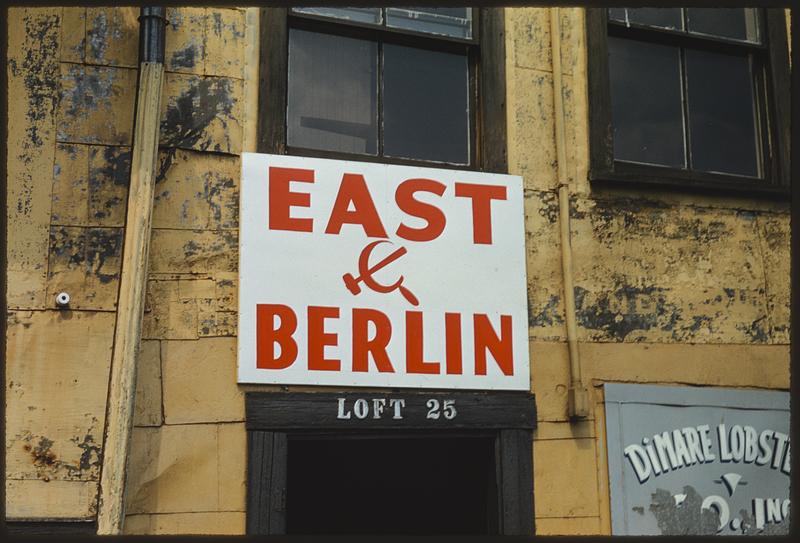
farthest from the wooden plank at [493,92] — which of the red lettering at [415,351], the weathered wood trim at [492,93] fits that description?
the red lettering at [415,351]

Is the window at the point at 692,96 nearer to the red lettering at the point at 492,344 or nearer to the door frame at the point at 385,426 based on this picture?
the red lettering at the point at 492,344

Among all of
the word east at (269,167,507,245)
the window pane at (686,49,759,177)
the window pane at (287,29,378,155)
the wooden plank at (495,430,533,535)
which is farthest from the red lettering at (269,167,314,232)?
the window pane at (686,49,759,177)

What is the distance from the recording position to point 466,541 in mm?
5016

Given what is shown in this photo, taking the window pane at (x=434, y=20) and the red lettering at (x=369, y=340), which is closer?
the red lettering at (x=369, y=340)

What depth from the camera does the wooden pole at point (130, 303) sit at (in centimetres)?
475

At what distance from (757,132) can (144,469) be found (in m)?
4.15

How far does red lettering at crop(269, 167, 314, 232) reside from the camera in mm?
5445

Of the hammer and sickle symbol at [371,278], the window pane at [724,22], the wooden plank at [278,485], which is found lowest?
the wooden plank at [278,485]

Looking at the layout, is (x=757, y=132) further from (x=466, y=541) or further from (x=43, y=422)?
(x=43, y=422)

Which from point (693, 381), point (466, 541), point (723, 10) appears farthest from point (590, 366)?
point (723, 10)

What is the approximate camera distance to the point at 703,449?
18.9ft

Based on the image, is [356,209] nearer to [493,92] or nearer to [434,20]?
[493,92]

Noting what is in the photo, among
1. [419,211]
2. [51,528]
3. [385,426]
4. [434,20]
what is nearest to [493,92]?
[434,20]

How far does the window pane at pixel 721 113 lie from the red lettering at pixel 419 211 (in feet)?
5.58
